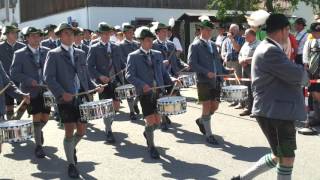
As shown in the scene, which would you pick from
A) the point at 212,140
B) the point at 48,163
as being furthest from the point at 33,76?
the point at 212,140

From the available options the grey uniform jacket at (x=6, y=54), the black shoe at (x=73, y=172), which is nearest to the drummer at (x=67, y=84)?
the black shoe at (x=73, y=172)

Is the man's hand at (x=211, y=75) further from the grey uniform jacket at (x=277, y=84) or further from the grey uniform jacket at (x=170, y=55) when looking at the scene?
the grey uniform jacket at (x=277, y=84)

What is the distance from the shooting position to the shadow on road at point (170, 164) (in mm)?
6391

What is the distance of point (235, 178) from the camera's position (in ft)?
18.0

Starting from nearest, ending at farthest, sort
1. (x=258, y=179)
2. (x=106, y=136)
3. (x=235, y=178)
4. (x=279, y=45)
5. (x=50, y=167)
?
(x=279, y=45) → (x=235, y=178) → (x=258, y=179) → (x=50, y=167) → (x=106, y=136)

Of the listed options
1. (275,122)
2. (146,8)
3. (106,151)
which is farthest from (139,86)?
(146,8)

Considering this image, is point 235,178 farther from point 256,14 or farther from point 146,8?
point 146,8

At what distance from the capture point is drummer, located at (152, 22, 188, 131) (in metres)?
9.62

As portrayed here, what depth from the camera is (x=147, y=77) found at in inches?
290

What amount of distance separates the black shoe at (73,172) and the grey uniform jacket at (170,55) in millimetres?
3839

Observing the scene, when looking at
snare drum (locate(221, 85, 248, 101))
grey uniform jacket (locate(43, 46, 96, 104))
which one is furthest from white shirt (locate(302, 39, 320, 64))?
grey uniform jacket (locate(43, 46, 96, 104))

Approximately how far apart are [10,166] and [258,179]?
11.8 feet

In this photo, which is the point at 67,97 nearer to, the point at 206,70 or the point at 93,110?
the point at 93,110

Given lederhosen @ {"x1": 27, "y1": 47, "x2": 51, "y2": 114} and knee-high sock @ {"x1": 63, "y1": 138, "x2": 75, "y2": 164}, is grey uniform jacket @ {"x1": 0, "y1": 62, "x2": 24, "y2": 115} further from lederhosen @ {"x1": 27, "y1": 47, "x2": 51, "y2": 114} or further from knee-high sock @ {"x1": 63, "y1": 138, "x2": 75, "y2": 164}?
knee-high sock @ {"x1": 63, "y1": 138, "x2": 75, "y2": 164}
